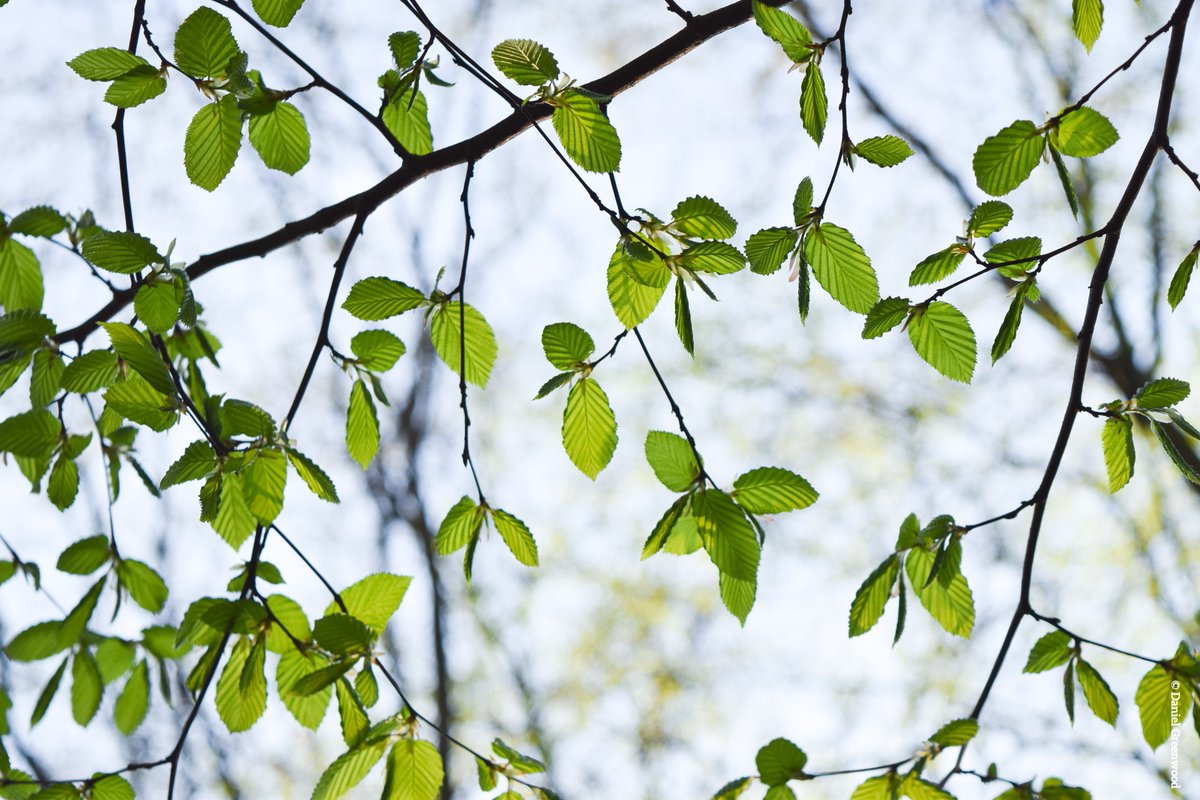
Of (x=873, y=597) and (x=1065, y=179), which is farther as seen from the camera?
(x=873, y=597)

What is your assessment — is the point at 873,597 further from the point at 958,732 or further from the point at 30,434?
the point at 30,434

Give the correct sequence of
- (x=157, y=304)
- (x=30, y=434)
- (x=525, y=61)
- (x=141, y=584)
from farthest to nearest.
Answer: (x=141, y=584) < (x=30, y=434) < (x=157, y=304) < (x=525, y=61)

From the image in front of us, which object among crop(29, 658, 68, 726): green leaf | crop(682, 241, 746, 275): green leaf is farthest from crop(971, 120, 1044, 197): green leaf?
crop(29, 658, 68, 726): green leaf

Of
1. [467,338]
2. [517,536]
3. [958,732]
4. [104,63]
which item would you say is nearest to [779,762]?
[958,732]

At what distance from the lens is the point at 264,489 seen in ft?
1.61

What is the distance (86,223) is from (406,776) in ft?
1.45

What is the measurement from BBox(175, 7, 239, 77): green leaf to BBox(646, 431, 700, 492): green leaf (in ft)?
0.92

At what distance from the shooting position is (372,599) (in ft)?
1.89

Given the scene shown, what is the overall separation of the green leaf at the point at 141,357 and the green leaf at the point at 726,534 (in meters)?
0.28

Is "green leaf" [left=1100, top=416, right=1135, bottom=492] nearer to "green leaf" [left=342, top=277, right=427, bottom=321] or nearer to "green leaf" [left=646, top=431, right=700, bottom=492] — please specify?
"green leaf" [left=646, top=431, right=700, bottom=492]

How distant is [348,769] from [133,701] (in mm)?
414

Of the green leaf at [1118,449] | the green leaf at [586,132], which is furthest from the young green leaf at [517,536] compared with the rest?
the green leaf at [1118,449]

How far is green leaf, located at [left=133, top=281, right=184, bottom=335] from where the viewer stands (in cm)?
49

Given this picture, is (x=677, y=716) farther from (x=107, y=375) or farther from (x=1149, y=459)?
(x=107, y=375)
